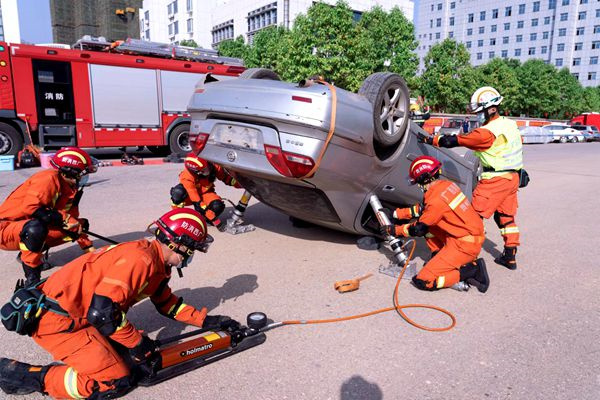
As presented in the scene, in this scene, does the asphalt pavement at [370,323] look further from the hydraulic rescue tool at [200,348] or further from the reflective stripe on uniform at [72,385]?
the reflective stripe on uniform at [72,385]

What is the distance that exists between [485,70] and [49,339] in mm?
48457

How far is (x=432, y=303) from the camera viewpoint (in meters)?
3.63

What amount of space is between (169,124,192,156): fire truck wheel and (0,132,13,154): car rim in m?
4.05

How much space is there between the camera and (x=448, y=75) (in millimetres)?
35750

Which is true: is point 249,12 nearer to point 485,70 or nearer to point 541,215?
point 485,70

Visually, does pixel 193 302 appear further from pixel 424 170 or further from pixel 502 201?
pixel 502 201

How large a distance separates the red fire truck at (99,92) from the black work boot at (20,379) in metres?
8.97

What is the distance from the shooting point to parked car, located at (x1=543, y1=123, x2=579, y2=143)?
2955 cm

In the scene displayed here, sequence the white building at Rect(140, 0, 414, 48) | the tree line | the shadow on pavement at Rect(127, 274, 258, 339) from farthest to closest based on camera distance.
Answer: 1. the white building at Rect(140, 0, 414, 48)
2. the tree line
3. the shadow on pavement at Rect(127, 274, 258, 339)

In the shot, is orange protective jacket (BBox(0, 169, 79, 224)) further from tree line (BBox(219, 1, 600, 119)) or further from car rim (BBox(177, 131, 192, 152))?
tree line (BBox(219, 1, 600, 119))

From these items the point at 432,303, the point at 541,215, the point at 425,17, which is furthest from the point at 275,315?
the point at 425,17

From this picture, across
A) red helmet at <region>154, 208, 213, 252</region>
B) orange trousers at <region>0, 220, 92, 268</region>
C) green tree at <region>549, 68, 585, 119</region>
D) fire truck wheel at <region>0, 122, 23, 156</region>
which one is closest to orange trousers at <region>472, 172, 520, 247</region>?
red helmet at <region>154, 208, 213, 252</region>

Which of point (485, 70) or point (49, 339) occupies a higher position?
point (485, 70)

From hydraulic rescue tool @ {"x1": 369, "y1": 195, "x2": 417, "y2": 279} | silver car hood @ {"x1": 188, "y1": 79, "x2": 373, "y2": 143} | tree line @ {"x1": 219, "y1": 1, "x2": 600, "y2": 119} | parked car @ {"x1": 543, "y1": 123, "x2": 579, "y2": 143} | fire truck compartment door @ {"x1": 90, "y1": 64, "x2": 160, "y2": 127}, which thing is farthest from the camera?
parked car @ {"x1": 543, "y1": 123, "x2": 579, "y2": 143}
